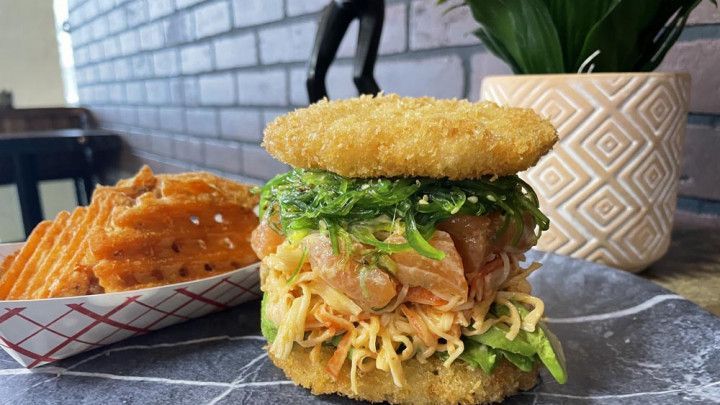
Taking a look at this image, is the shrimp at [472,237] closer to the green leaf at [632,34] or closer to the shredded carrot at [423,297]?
the shredded carrot at [423,297]

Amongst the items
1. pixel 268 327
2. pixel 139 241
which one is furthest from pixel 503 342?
pixel 139 241

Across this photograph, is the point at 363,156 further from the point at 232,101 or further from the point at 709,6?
the point at 232,101

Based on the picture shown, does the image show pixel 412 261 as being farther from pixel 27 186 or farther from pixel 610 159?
pixel 27 186

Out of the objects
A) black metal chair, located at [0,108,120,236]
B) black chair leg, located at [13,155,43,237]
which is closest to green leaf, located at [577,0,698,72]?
black metal chair, located at [0,108,120,236]

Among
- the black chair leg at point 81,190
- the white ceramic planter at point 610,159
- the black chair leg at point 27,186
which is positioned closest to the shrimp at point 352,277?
the white ceramic planter at point 610,159

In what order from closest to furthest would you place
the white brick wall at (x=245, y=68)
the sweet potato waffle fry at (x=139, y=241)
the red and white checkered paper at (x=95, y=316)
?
the red and white checkered paper at (x=95, y=316), the sweet potato waffle fry at (x=139, y=241), the white brick wall at (x=245, y=68)
